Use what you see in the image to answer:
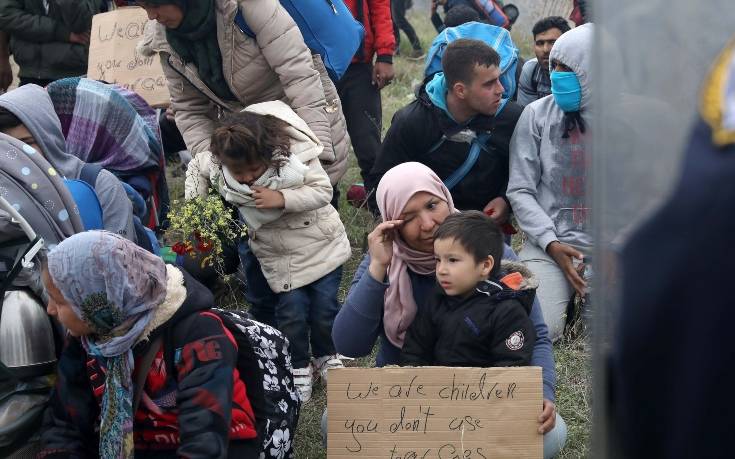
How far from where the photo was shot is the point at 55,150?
424cm

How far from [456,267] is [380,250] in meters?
0.29

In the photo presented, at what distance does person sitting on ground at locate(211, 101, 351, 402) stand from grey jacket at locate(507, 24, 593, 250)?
98 cm

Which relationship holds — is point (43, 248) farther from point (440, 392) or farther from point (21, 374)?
point (440, 392)

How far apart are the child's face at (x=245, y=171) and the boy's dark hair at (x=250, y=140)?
22 mm

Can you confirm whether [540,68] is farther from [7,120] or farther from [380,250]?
[7,120]

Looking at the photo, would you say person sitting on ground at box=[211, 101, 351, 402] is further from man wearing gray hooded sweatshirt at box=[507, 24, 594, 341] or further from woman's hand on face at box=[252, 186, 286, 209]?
man wearing gray hooded sweatshirt at box=[507, 24, 594, 341]

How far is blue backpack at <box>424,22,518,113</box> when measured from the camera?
17.8 feet

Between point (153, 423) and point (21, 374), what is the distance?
46cm

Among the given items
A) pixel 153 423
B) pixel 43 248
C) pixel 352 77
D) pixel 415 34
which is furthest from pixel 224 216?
pixel 415 34

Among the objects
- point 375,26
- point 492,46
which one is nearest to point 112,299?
point 492,46

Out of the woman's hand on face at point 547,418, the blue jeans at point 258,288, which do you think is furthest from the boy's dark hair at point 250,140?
the woman's hand on face at point 547,418

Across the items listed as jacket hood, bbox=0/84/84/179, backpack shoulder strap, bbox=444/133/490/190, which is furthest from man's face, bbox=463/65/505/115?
jacket hood, bbox=0/84/84/179

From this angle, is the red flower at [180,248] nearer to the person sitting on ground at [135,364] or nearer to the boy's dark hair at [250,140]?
the boy's dark hair at [250,140]

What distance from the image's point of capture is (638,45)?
1180 mm
